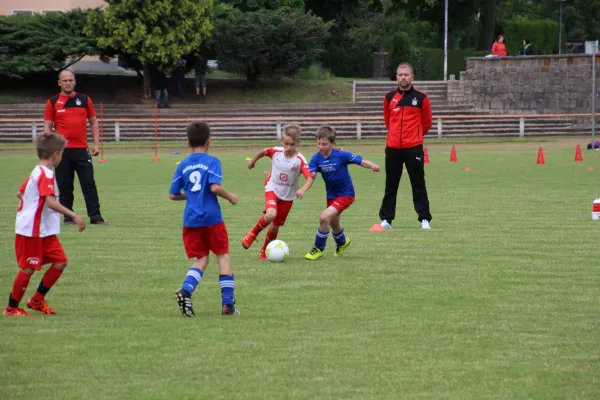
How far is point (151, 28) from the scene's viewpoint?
4300 centimetres

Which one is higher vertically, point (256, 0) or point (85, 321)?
point (256, 0)

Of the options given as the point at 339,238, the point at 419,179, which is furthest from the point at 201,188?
the point at 419,179

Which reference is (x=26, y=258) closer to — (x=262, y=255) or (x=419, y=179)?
(x=262, y=255)

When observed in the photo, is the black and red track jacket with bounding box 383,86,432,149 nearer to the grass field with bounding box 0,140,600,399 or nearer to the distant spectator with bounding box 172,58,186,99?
the grass field with bounding box 0,140,600,399

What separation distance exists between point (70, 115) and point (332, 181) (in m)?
4.65

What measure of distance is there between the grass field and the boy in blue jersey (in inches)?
9.3

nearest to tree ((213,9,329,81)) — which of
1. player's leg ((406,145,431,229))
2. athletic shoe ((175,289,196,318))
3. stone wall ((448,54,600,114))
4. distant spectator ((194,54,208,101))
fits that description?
distant spectator ((194,54,208,101))

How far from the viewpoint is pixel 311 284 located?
987 centimetres

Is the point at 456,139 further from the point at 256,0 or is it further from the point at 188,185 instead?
the point at 188,185

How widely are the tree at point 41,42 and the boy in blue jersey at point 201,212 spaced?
36069 mm

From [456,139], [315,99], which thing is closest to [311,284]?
[456,139]

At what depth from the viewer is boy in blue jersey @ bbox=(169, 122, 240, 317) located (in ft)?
26.9

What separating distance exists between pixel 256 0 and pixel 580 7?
27328 millimetres

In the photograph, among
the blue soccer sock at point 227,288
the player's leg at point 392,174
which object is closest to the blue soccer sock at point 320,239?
the player's leg at point 392,174
